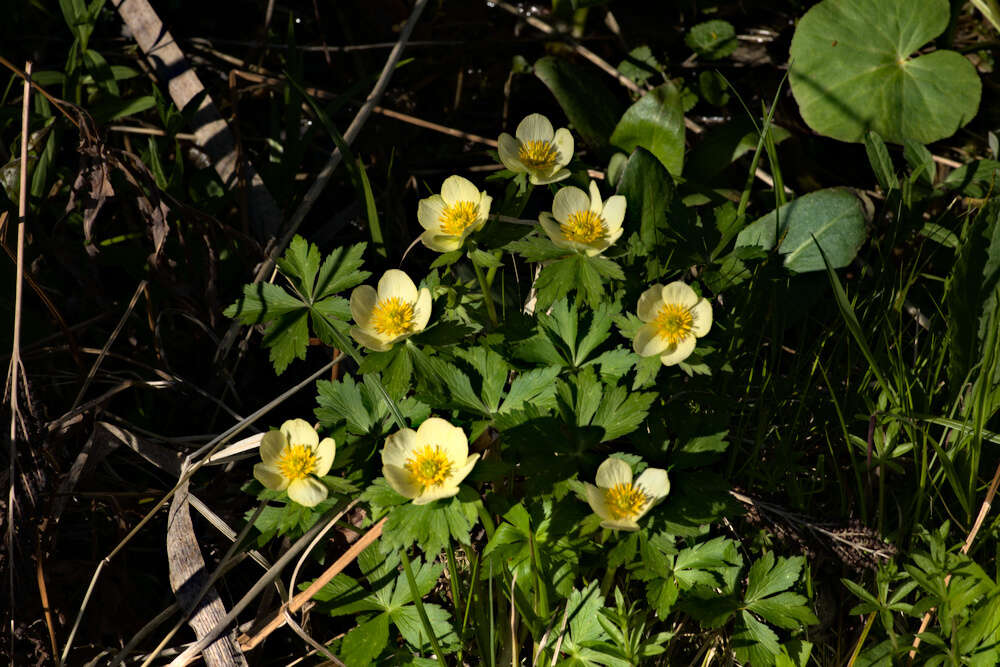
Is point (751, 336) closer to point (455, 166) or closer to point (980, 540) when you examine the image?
point (980, 540)

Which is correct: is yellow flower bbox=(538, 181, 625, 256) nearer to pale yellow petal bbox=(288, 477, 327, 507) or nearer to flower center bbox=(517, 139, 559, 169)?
flower center bbox=(517, 139, 559, 169)

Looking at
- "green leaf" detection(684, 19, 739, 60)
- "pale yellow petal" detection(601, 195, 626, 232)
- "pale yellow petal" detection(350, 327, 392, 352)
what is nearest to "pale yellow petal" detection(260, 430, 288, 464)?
"pale yellow petal" detection(350, 327, 392, 352)

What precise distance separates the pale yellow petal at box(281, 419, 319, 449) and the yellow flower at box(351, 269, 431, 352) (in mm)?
218

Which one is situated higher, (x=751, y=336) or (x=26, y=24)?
(x=26, y=24)

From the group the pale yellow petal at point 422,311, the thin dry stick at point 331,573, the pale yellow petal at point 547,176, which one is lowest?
the thin dry stick at point 331,573

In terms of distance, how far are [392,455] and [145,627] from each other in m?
0.81

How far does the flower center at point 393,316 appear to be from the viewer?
1793 mm

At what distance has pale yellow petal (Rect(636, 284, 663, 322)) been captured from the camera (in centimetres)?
175

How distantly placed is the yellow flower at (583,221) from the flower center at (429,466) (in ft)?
1.72

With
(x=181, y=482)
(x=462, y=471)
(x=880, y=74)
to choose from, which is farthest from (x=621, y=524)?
(x=880, y=74)

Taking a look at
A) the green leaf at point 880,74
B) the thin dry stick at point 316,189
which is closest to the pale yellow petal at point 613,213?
the thin dry stick at point 316,189

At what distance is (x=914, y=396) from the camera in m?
2.20

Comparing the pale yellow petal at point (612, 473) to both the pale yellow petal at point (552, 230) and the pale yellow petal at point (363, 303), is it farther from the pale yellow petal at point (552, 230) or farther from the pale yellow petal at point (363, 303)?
the pale yellow petal at point (363, 303)

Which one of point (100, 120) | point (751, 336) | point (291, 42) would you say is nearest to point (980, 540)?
point (751, 336)
